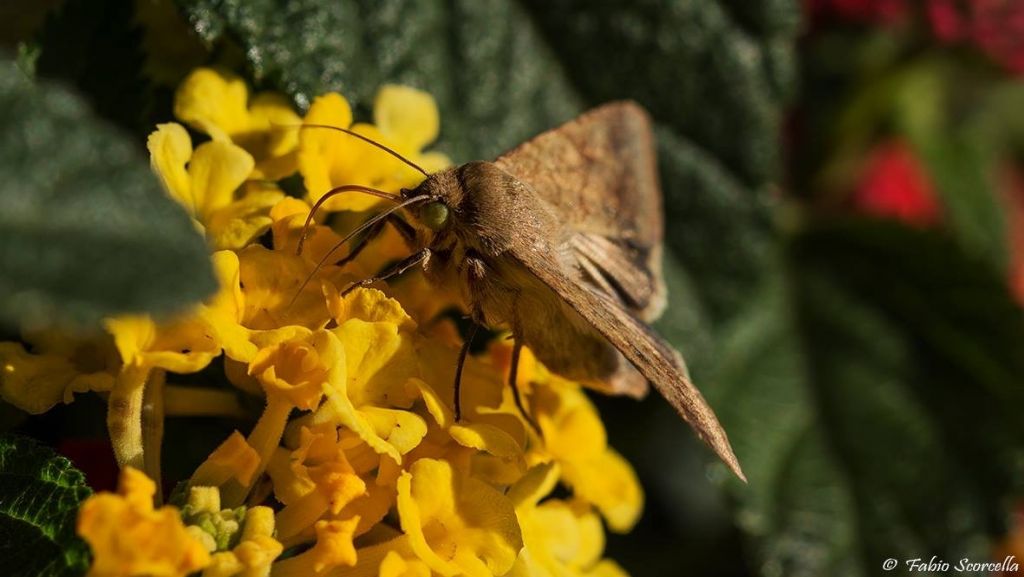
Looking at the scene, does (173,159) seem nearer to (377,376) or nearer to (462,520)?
(377,376)

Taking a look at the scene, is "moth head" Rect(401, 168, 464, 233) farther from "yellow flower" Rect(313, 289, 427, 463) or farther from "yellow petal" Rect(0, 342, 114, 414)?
"yellow petal" Rect(0, 342, 114, 414)

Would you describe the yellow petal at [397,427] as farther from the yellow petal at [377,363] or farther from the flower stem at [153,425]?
the flower stem at [153,425]

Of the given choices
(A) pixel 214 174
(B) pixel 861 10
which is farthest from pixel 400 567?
(B) pixel 861 10

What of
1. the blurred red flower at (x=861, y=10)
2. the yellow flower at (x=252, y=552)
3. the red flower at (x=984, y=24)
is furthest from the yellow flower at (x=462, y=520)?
the red flower at (x=984, y=24)

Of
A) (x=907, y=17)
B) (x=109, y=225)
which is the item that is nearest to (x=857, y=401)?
(x=907, y=17)

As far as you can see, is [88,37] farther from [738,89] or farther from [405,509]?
[738,89]

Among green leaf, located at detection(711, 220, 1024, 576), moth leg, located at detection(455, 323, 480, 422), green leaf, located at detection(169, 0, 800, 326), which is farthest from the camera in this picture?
green leaf, located at detection(711, 220, 1024, 576)

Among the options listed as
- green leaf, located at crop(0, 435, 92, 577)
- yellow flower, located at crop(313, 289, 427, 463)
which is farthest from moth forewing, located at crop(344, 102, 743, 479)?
green leaf, located at crop(0, 435, 92, 577)
